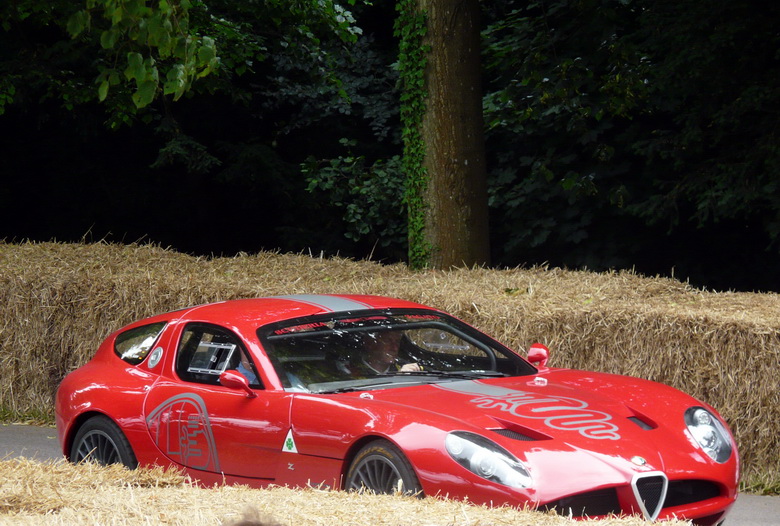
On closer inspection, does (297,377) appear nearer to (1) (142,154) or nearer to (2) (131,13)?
(2) (131,13)

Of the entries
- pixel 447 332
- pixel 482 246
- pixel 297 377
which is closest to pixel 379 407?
pixel 297 377

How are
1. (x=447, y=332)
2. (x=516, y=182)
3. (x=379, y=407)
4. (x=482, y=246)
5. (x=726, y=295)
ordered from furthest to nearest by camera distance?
(x=516, y=182)
(x=482, y=246)
(x=726, y=295)
(x=447, y=332)
(x=379, y=407)

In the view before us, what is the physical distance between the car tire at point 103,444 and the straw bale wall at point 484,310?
3.15 meters

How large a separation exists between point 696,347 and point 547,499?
357 cm

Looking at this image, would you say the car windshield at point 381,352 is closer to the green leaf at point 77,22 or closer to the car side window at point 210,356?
the car side window at point 210,356

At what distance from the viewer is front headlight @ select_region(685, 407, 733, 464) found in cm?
564

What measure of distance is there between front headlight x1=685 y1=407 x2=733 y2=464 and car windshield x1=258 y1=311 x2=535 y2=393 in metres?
1.21

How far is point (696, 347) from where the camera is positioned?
791 centimetres

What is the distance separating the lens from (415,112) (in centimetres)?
1273

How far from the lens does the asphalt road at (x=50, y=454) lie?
22.1 feet

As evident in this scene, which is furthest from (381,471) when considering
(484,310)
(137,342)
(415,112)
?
(415,112)

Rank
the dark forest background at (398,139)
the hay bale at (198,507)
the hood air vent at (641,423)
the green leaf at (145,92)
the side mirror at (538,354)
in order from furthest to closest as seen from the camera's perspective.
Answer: the dark forest background at (398,139)
the green leaf at (145,92)
the side mirror at (538,354)
the hood air vent at (641,423)
the hay bale at (198,507)

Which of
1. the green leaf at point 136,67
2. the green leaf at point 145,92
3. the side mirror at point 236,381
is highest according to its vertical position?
the green leaf at point 136,67

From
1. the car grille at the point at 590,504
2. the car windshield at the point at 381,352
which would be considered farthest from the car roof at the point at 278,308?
the car grille at the point at 590,504
